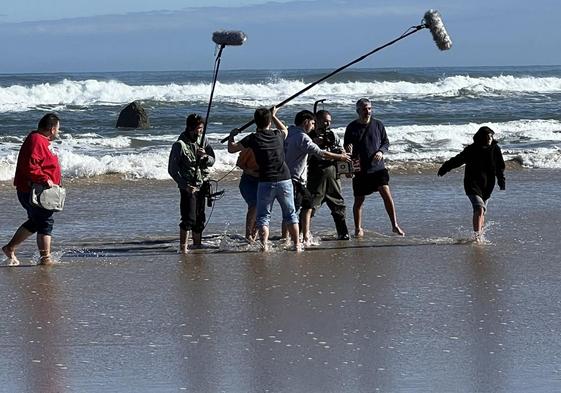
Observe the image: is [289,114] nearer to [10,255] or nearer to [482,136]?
[482,136]

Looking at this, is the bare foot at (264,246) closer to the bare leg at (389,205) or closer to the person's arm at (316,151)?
the person's arm at (316,151)

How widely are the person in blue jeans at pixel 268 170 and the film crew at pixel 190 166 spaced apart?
0.39m

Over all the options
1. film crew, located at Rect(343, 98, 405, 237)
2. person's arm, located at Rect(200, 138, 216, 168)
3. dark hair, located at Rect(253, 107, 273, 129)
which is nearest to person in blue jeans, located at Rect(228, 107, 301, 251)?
dark hair, located at Rect(253, 107, 273, 129)

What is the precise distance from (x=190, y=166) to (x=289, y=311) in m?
3.01

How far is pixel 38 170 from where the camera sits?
9.73 meters

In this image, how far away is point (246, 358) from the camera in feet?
22.2

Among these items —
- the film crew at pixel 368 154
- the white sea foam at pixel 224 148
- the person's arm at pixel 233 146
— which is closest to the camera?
the person's arm at pixel 233 146

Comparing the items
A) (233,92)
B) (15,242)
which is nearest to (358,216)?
(15,242)

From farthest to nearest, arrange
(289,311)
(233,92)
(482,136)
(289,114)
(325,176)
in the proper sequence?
(233,92), (289,114), (325,176), (482,136), (289,311)

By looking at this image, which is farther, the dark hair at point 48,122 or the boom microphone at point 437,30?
the boom microphone at point 437,30

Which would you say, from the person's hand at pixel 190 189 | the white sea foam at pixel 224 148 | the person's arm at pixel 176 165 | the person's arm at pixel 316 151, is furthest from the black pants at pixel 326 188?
the white sea foam at pixel 224 148

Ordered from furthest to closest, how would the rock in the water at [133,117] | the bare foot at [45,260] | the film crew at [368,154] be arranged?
the rock in the water at [133,117], the film crew at [368,154], the bare foot at [45,260]

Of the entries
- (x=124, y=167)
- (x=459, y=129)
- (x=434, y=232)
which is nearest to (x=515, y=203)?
(x=434, y=232)

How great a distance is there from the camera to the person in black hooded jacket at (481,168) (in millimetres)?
11219
